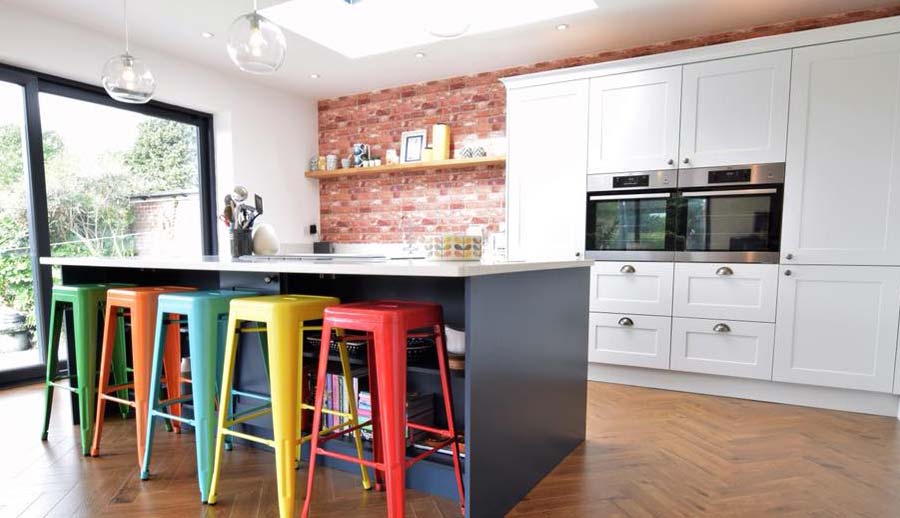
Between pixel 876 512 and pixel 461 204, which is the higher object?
pixel 461 204

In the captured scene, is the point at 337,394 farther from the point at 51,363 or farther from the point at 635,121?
the point at 635,121

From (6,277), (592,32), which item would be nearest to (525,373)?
(592,32)

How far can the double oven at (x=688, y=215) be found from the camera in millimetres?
3053

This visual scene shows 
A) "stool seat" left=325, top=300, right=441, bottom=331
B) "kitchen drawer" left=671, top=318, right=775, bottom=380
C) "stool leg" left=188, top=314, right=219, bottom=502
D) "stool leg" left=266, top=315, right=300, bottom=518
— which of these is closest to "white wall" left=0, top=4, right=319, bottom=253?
"stool leg" left=188, top=314, right=219, bottom=502

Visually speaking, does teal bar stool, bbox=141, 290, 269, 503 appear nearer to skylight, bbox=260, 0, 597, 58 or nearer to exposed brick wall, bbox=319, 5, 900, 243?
skylight, bbox=260, 0, 597, 58

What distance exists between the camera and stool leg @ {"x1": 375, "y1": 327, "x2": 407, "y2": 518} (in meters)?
1.46

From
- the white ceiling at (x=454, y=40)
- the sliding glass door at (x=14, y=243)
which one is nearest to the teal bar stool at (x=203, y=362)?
the white ceiling at (x=454, y=40)

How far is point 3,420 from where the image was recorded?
270 centimetres

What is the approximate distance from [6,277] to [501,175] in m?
3.77

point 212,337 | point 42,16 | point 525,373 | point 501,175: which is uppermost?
point 42,16

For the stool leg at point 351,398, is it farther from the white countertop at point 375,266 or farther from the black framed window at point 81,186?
the black framed window at point 81,186

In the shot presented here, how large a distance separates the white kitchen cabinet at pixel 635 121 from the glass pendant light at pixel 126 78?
2.69 metres

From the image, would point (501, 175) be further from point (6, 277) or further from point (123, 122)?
point (6, 277)

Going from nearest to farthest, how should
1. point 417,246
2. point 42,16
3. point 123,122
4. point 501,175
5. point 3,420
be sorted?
point 3,420, point 42,16, point 123,122, point 501,175, point 417,246
